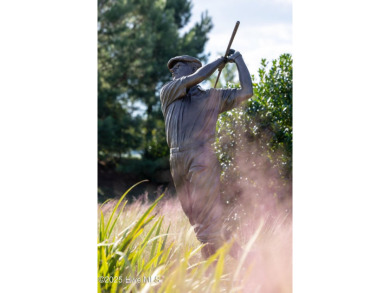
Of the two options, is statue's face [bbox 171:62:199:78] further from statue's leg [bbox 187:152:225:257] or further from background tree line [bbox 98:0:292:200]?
background tree line [bbox 98:0:292:200]

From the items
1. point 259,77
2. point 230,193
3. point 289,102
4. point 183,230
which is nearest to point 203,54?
point 259,77

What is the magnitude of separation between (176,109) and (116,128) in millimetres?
2724

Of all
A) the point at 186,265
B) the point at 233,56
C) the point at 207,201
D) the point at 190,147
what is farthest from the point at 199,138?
the point at 186,265

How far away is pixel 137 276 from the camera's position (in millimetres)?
3354

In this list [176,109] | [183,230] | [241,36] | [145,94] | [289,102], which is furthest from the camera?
[145,94]

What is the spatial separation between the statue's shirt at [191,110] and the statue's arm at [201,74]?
45 mm

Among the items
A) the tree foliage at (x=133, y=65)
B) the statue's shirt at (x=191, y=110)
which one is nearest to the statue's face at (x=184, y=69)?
the statue's shirt at (x=191, y=110)

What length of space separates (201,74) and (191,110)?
0.35 metres

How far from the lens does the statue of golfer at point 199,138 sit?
362cm

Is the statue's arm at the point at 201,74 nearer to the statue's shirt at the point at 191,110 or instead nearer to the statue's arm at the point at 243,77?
the statue's shirt at the point at 191,110

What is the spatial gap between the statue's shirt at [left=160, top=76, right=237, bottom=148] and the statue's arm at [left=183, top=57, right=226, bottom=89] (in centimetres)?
5

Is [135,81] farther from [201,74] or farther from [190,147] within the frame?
[190,147]

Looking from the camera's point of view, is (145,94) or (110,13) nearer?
(110,13)

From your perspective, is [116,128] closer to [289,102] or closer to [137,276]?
[289,102]
